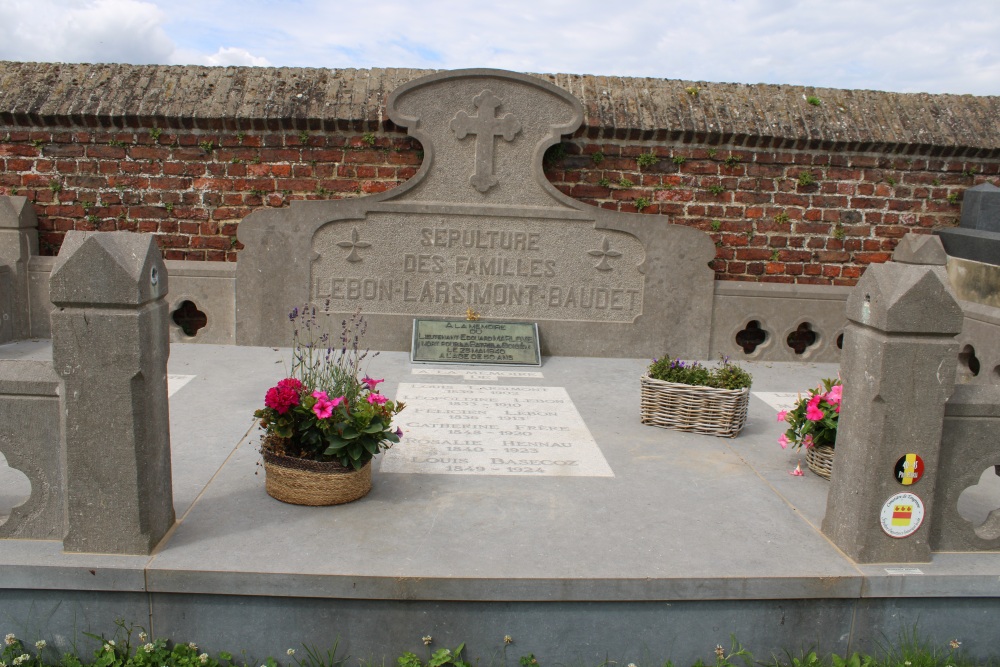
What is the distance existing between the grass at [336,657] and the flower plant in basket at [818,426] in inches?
47.7

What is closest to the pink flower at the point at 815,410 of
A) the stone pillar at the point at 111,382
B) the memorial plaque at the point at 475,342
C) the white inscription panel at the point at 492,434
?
the white inscription panel at the point at 492,434

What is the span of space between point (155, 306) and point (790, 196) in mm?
5945

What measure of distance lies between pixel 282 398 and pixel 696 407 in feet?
8.82

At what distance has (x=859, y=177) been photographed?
762 cm

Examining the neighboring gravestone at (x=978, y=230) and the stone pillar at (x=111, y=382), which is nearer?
the stone pillar at (x=111, y=382)

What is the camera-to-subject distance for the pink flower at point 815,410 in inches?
178

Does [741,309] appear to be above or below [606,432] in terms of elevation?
above

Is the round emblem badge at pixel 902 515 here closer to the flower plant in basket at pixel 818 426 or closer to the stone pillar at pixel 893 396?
the stone pillar at pixel 893 396

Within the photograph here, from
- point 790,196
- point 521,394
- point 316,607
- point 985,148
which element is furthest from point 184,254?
point 985,148

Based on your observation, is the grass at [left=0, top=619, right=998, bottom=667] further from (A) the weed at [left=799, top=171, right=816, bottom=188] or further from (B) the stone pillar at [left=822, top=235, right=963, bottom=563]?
(A) the weed at [left=799, top=171, right=816, bottom=188]

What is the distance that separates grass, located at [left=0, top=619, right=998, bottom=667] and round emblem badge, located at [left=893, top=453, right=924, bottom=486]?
2.25 ft

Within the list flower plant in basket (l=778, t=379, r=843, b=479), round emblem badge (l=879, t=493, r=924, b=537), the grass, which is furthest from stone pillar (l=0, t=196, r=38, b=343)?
round emblem badge (l=879, t=493, r=924, b=537)

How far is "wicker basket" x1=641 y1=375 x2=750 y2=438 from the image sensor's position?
5.28m

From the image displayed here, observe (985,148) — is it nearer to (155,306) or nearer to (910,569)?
(910,569)
